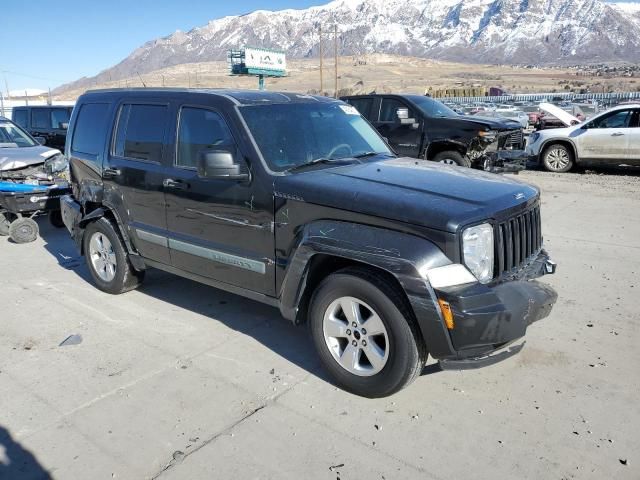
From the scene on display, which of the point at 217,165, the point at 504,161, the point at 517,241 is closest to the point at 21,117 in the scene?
the point at 504,161

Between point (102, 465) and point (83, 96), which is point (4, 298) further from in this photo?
point (102, 465)

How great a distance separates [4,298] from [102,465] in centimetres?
335

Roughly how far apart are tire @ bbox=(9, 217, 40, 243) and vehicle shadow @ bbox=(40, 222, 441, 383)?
5.13 ft

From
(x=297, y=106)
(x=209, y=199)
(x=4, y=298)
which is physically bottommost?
(x=4, y=298)

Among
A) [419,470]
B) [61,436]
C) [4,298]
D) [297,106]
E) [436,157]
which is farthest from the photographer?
[436,157]

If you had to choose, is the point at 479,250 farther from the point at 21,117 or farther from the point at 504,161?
the point at 21,117

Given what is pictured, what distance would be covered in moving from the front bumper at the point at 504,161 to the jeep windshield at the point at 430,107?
120cm

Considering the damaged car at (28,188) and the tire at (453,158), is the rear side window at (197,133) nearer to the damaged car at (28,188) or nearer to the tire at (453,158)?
the damaged car at (28,188)

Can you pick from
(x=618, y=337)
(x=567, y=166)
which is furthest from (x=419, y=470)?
(x=567, y=166)

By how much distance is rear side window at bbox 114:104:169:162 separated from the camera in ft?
15.4

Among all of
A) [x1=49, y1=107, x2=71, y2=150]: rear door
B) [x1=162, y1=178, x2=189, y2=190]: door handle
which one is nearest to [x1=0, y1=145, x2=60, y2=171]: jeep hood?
Answer: [x1=162, y1=178, x2=189, y2=190]: door handle

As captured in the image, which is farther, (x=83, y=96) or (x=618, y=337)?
(x=83, y=96)

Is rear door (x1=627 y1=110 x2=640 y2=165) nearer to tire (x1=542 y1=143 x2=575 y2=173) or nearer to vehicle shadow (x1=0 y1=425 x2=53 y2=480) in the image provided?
tire (x1=542 y1=143 x2=575 y2=173)

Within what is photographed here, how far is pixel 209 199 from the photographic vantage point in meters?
4.25
